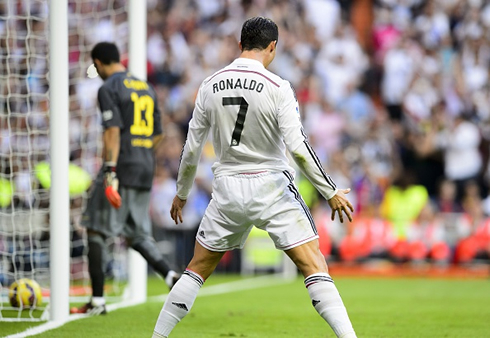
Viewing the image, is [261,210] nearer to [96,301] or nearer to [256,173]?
[256,173]

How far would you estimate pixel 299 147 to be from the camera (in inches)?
203

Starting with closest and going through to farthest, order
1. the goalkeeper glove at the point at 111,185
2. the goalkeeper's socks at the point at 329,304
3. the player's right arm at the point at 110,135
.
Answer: the goalkeeper's socks at the point at 329,304 → the goalkeeper glove at the point at 111,185 → the player's right arm at the point at 110,135

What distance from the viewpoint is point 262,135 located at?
17.4 feet

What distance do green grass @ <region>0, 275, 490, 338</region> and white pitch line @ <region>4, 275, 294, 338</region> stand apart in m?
0.14

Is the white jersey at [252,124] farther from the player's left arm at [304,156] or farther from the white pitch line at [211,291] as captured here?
the white pitch line at [211,291]

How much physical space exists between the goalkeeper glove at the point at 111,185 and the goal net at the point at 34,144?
1.55ft

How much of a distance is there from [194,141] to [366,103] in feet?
42.3

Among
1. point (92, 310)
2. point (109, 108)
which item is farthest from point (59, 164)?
point (92, 310)

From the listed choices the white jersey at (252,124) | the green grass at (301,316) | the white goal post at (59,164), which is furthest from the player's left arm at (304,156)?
the white goal post at (59,164)

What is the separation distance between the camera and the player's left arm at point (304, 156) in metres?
5.14

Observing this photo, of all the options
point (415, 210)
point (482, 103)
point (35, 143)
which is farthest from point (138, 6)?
point (482, 103)

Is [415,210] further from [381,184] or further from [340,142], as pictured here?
[340,142]

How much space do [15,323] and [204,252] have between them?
2.57 m

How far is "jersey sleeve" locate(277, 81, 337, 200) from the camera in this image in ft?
16.9
